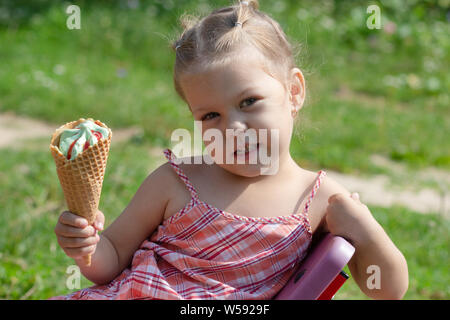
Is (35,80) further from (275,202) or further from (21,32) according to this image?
(275,202)

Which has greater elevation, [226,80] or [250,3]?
[250,3]

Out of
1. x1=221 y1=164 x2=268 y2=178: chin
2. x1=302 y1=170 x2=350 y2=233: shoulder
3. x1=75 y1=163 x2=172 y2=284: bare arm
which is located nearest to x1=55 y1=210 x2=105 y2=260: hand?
x1=75 y1=163 x2=172 y2=284: bare arm

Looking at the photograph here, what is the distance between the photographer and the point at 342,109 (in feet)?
19.0

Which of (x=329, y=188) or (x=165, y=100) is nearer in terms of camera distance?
(x=329, y=188)

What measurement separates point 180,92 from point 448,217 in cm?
241

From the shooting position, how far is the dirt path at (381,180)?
4078mm

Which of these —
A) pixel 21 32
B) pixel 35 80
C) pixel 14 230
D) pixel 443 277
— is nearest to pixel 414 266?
pixel 443 277

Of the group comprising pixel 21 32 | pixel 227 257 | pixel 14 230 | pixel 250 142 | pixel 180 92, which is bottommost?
pixel 14 230

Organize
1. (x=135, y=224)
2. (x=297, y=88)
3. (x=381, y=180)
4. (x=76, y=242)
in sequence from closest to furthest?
(x=76, y=242) < (x=135, y=224) < (x=297, y=88) < (x=381, y=180)

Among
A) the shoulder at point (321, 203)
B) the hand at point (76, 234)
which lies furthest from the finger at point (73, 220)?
the shoulder at point (321, 203)

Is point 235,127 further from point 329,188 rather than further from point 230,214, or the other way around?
point 329,188

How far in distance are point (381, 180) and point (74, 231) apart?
123 inches

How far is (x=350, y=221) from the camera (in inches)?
72.3

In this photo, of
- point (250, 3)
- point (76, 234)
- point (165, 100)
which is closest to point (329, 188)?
point (250, 3)
